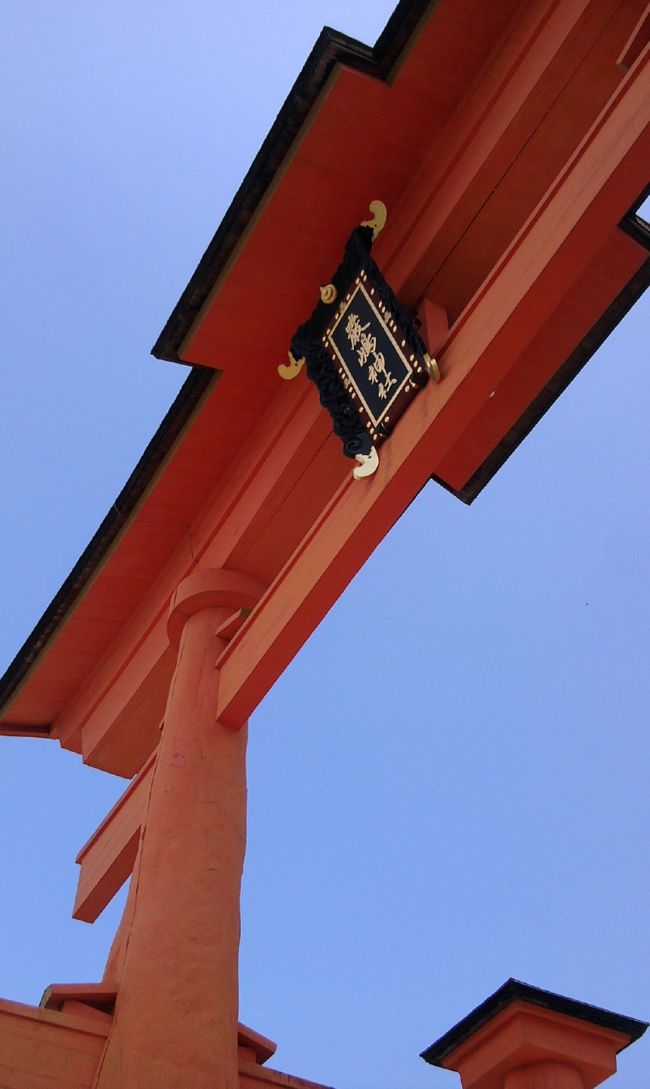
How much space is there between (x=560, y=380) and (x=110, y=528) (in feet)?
9.09

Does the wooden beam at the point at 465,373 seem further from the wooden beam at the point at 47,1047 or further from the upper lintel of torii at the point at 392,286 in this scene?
the wooden beam at the point at 47,1047

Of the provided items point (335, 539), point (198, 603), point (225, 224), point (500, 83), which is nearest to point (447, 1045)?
point (335, 539)

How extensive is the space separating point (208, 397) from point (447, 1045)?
359 centimetres

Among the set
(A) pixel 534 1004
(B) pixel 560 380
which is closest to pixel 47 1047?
(A) pixel 534 1004

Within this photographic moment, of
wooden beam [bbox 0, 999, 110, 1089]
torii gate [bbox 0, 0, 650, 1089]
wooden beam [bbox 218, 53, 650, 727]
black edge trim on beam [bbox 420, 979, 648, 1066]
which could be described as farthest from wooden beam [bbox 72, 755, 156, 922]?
black edge trim on beam [bbox 420, 979, 648, 1066]

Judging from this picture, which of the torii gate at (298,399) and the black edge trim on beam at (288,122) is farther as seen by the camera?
the black edge trim on beam at (288,122)

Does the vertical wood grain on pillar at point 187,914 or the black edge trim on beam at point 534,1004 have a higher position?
the black edge trim on beam at point 534,1004

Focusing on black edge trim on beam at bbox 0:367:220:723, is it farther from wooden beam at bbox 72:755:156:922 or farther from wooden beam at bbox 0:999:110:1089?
wooden beam at bbox 0:999:110:1089

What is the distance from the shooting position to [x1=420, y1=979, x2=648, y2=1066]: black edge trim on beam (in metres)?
4.95

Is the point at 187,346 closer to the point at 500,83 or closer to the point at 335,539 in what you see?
the point at 335,539

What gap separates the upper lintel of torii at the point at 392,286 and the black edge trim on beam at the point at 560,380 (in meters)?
0.01

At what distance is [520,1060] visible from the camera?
4953 mm

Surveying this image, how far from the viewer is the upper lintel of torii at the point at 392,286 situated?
5.32 m

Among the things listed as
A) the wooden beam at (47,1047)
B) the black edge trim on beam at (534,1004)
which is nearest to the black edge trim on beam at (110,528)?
the wooden beam at (47,1047)
